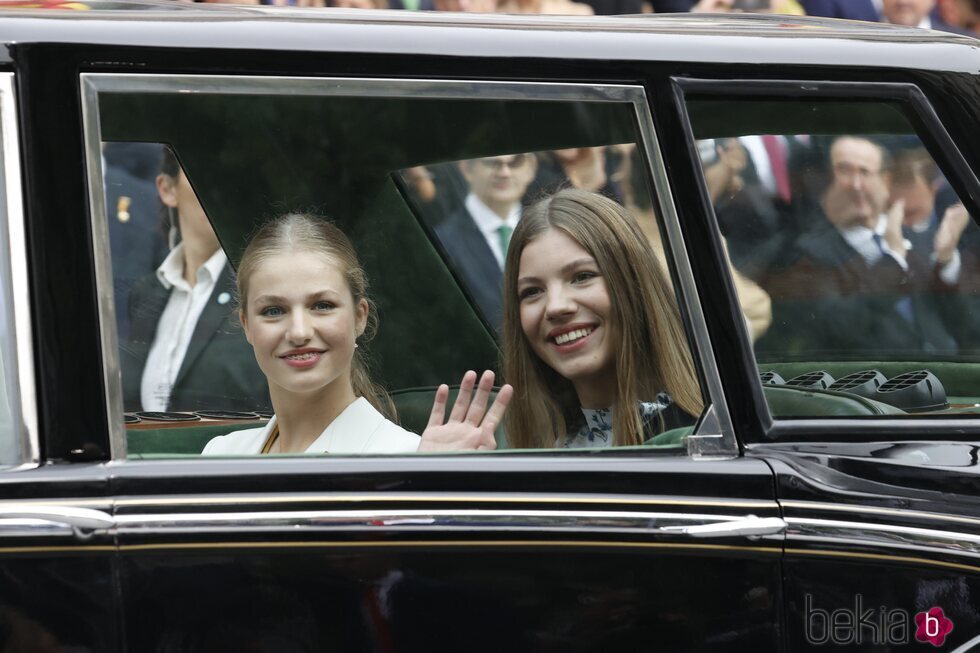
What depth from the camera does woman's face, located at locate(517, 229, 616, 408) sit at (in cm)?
237

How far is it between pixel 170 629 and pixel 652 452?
754 millimetres

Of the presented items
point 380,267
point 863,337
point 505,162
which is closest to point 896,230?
point 863,337

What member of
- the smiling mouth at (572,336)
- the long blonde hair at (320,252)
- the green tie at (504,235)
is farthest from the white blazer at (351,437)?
the green tie at (504,235)

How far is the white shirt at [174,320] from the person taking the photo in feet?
8.71

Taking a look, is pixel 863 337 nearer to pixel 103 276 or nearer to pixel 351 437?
pixel 351 437

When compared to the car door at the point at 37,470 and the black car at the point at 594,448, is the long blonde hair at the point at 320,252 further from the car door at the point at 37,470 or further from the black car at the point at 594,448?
the car door at the point at 37,470

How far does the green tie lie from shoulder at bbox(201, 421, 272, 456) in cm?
60

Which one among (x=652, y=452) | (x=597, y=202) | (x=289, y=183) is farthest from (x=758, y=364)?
(x=289, y=183)

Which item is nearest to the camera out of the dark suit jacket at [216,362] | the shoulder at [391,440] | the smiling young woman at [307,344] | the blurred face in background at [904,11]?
the shoulder at [391,440]

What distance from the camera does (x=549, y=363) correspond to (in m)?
2.52

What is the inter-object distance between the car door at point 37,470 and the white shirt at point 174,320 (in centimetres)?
71

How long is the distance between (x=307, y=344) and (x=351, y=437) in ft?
0.69

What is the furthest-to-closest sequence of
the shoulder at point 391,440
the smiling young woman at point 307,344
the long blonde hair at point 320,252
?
the long blonde hair at point 320,252
the smiling young woman at point 307,344
the shoulder at point 391,440

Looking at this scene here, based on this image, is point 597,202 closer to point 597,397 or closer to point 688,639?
point 597,397
